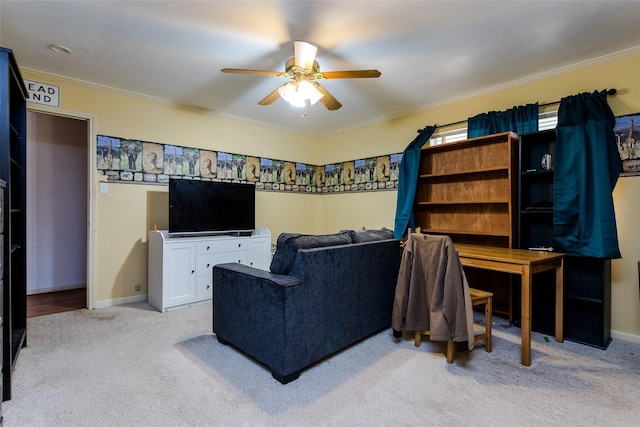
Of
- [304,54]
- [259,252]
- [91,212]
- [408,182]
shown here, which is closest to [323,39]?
[304,54]

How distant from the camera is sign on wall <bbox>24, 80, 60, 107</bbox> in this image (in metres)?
2.99

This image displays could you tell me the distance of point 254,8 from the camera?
2.07 metres

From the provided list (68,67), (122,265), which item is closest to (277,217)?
(122,265)

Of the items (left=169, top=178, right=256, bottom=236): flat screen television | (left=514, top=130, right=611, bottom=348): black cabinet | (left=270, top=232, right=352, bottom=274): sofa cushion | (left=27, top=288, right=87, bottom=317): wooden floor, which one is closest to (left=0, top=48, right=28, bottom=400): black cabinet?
(left=27, top=288, right=87, bottom=317): wooden floor

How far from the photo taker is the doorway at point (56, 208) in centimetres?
399

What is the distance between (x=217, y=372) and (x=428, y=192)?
10.0 ft

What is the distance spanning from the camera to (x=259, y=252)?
413cm

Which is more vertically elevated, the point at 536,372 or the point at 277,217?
the point at 277,217

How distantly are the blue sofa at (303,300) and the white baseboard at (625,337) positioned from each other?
6.53ft

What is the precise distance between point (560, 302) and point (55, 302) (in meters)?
5.24

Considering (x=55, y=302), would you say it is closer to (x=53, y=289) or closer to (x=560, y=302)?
(x=53, y=289)

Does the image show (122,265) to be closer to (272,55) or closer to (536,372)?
(272,55)

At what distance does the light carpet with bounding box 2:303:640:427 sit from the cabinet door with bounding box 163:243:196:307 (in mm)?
688

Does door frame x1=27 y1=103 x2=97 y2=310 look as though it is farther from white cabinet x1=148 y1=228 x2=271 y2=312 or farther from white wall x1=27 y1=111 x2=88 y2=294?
white wall x1=27 y1=111 x2=88 y2=294
